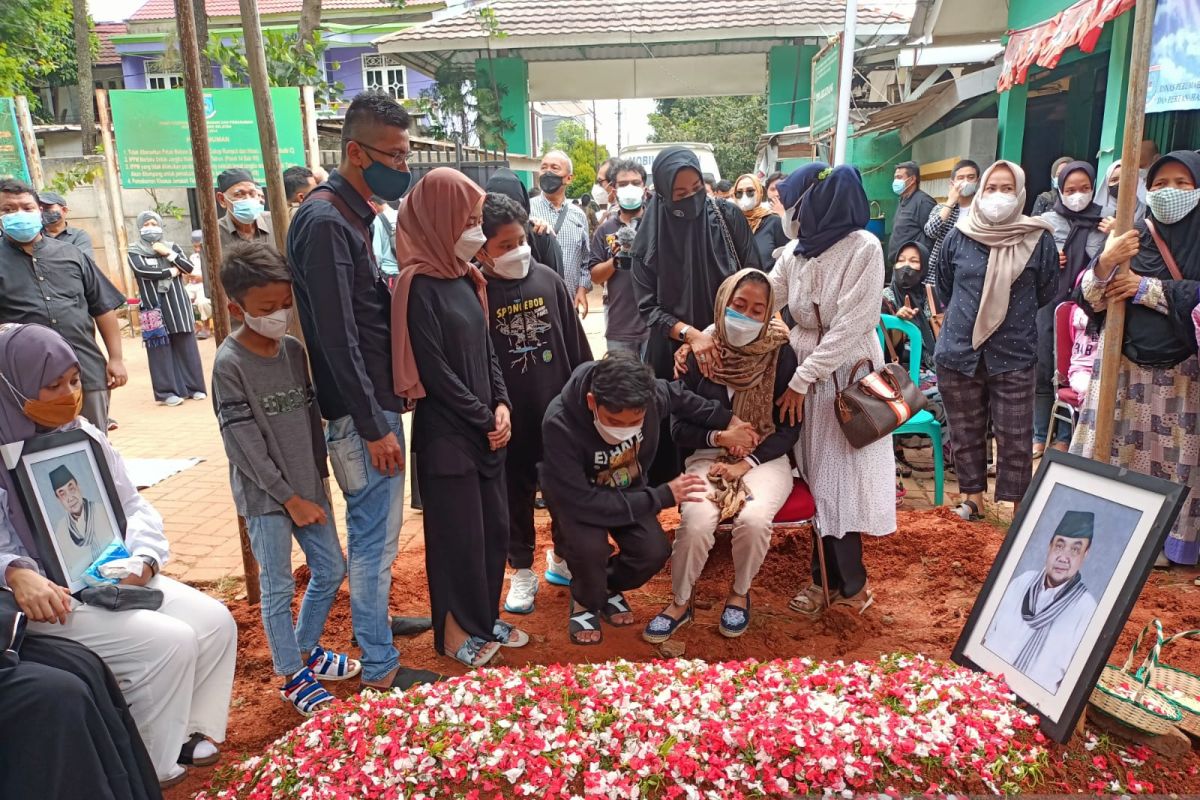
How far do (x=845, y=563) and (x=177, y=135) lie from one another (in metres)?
12.1

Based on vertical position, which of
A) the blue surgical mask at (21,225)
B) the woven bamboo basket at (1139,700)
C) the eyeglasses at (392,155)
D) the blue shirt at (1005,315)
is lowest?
the woven bamboo basket at (1139,700)

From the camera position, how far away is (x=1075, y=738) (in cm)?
235

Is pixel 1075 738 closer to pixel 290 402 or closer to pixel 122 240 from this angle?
pixel 290 402

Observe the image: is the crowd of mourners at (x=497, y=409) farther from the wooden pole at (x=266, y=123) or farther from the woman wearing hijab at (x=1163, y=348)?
the wooden pole at (x=266, y=123)

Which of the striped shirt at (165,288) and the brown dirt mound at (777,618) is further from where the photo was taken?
the striped shirt at (165,288)

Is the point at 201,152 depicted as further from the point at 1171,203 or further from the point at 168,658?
the point at 1171,203

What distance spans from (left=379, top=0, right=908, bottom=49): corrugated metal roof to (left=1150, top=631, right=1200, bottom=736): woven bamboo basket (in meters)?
13.1

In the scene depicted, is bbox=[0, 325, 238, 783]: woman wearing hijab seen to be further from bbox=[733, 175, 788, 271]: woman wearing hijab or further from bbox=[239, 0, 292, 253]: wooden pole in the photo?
bbox=[733, 175, 788, 271]: woman wearing hijab

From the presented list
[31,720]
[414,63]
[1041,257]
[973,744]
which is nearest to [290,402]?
[31,720]

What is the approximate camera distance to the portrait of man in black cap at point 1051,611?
235 centimetres

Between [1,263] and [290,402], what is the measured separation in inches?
120

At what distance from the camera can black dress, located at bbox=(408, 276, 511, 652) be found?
9.64 ft

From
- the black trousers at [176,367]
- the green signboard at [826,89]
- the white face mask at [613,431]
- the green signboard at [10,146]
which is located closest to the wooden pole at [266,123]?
the white face mask at [613,431]

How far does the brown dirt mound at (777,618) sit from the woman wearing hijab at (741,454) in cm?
22
